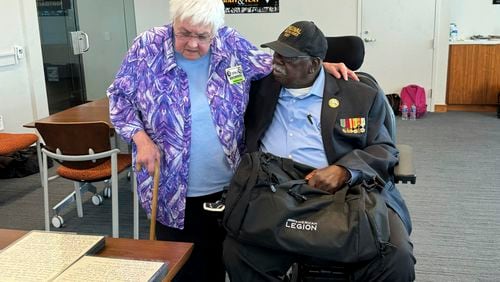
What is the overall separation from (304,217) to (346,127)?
0.48 m

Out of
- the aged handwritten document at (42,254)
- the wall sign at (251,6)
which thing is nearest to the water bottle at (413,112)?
the wall sign at (251,6)

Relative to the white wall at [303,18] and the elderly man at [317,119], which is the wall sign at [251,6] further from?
the elderly man at [317,119]

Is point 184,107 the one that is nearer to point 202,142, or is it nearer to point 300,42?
point 202,142

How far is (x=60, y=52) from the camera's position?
5727 mm

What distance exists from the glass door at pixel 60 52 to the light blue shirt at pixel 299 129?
4127mm

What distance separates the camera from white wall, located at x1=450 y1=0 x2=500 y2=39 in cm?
669

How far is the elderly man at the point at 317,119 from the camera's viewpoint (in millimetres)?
1845

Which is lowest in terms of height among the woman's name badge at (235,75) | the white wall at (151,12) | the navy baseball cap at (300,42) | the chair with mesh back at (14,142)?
the chair with mesh back at (14,142)

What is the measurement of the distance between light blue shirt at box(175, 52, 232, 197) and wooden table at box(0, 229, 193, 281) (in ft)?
1.68

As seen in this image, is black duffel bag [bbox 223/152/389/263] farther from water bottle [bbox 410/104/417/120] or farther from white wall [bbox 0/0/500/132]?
water bottle [bbox 410/104/417/120]

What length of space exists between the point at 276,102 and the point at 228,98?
258mm

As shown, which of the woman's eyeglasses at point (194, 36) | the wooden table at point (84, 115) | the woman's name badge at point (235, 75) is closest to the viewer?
the woman's eyeglasses at point (194, 36)

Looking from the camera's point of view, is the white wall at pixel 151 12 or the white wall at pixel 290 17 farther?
the white wall at pixel 151 12

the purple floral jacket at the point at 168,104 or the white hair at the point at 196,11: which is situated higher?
the white hair at the point at 196,11
